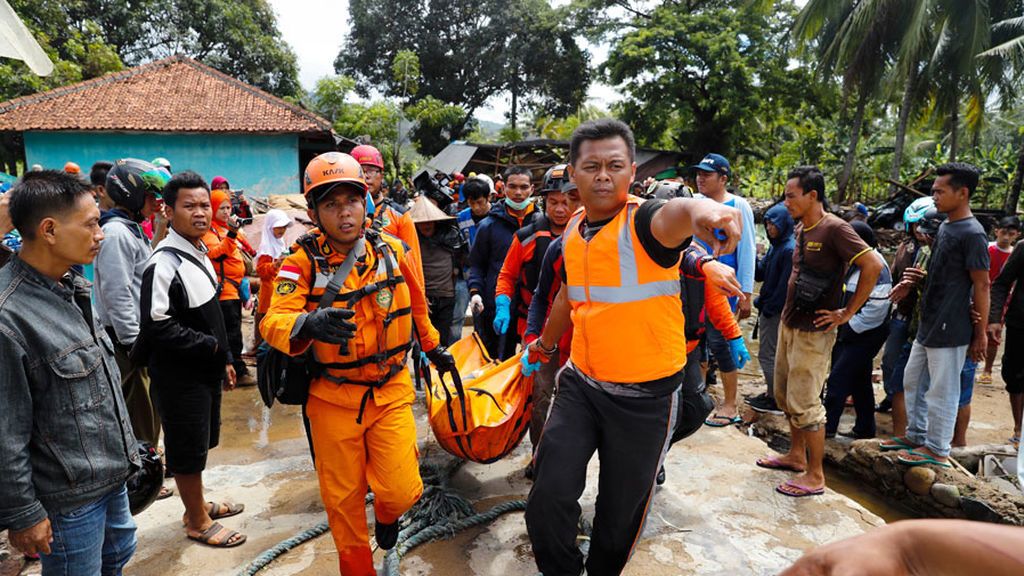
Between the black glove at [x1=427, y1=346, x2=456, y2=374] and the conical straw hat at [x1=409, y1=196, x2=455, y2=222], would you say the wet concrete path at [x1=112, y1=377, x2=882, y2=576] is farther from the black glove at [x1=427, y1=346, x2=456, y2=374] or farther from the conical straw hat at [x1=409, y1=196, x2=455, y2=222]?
the conical straw hat at [x1=409, y1=196, x2=455, y2=222]

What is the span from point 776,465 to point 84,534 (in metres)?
4.02

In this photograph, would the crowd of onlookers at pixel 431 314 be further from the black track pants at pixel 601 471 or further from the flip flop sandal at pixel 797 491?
the black track pants at pixel 601 471

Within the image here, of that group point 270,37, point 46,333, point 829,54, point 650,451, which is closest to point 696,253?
point 650,451

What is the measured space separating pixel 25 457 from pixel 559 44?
3383cm

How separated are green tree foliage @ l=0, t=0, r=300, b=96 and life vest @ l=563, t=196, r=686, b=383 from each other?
82.4 ft

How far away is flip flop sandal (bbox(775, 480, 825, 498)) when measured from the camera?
3.82 m

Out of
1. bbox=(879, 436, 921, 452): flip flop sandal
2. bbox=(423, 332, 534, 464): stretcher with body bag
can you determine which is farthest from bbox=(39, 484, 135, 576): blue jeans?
bbox=(879, 436, 921, 452): flip flop sandal

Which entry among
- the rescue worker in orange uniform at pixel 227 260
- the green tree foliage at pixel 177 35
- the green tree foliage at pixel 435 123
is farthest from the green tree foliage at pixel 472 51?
the rescue worker in orange uniform at pixel 227 260

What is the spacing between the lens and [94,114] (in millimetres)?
16438

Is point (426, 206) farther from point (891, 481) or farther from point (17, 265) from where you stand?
point (891, 481)

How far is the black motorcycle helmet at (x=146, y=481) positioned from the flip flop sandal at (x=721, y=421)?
4091mm

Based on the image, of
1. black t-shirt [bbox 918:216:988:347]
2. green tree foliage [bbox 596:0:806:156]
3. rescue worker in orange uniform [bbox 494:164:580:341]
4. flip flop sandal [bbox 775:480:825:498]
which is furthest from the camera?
green tree foliage [bbox 596:0:806:156]

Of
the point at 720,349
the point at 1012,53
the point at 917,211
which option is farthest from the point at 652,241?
the point at 1012,53

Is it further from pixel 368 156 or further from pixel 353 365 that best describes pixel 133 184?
pixel 353 365
